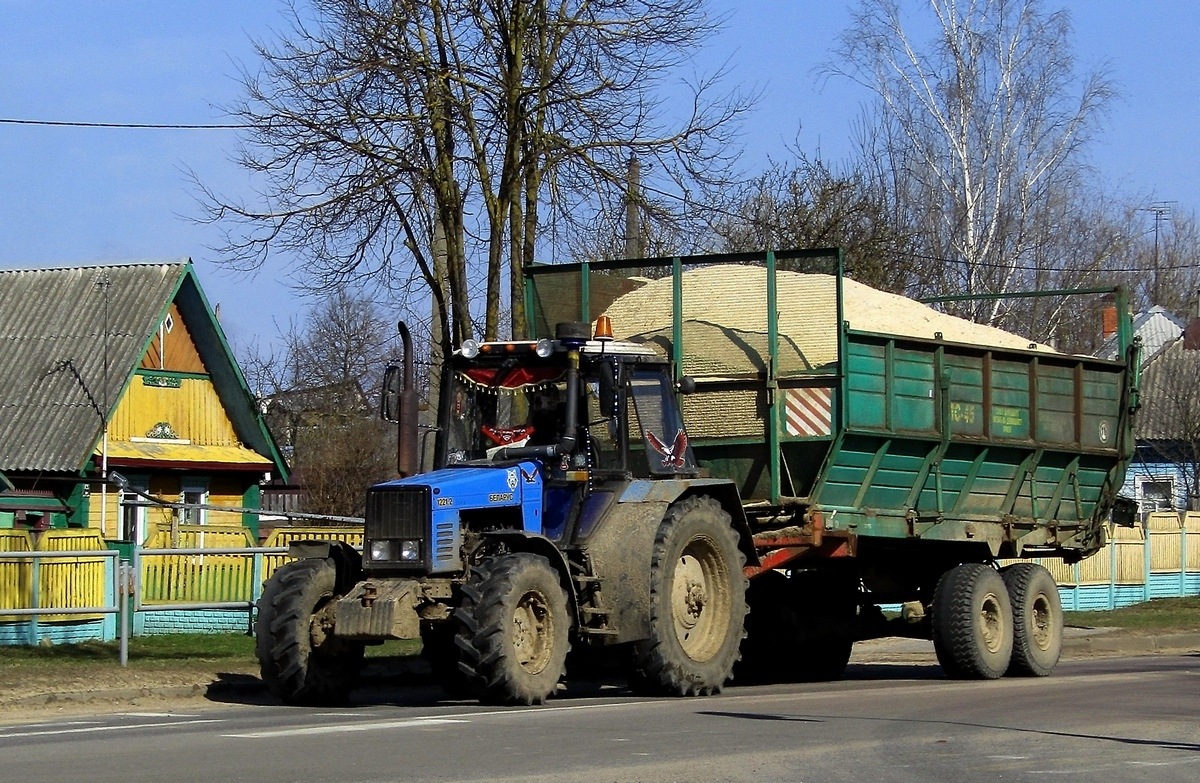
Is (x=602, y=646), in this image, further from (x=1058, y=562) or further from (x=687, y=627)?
(x=1058, y=562)

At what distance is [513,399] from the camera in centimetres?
1398

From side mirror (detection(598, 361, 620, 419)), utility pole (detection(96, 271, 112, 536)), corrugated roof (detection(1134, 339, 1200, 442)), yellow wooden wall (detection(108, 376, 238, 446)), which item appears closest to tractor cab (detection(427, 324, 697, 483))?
side mirror (detection(598, 361, 620, 419))

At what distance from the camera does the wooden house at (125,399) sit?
3003 cm

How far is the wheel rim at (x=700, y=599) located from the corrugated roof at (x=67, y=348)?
17.9 metres

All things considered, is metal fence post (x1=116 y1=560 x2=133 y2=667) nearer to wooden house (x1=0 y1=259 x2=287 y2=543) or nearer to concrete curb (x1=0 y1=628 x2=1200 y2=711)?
concrete curb (x1=0 y1=628 x2=1200 y2=711)

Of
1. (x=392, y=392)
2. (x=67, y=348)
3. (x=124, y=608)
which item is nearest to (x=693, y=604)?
(x=392, y=392)

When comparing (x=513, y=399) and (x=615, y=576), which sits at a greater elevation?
(x=513, y=399)

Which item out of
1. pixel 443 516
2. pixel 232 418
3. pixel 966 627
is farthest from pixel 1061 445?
pixel 232 418

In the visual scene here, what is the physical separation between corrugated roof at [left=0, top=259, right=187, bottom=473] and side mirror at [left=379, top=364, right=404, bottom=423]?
17.3 meters

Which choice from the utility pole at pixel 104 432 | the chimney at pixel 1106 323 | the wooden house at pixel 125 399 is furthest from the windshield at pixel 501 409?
the chimney at pixel 1106 323

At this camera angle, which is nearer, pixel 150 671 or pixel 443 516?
pixel 443 516

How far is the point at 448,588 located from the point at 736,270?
15.1 ft

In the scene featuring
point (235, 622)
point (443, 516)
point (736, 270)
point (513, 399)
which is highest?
point (736, 270)

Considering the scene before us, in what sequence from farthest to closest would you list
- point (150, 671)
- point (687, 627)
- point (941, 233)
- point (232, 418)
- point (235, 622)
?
1. point (941, 233)
2. point (232, 418)
3. point (235, 622)
4. point (150, 671)
5. point (687, 627)
